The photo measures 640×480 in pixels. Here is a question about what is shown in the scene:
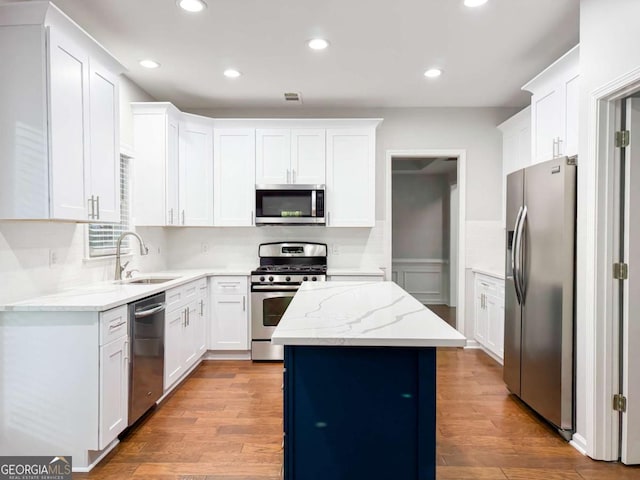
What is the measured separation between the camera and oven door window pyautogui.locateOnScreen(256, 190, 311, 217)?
13.8 feet

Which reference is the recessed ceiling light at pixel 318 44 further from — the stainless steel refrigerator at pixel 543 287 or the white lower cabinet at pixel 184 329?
the white lower cabinet at pixel 184 329

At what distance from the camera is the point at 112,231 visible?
11.4ft

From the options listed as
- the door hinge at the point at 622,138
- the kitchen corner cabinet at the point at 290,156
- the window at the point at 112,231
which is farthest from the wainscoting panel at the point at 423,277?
the door hinge at the point at 622,138

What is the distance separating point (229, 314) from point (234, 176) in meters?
1.51

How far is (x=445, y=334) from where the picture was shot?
143cm

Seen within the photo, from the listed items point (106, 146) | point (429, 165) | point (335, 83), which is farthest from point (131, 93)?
point (429, 165)

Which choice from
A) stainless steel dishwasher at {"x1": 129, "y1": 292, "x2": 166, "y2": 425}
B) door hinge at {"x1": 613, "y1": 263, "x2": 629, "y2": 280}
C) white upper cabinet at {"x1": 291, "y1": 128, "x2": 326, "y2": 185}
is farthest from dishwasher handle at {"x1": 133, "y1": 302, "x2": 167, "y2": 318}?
door hinge at {"x1": 613, "y1": 263, "x2": 629, "y2": 280}

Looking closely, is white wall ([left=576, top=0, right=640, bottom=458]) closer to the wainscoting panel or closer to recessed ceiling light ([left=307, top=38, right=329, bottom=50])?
recessed ceiling light ([left=307, top=38, right=329, bottom=50])

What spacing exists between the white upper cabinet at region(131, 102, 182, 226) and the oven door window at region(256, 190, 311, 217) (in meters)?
0.96

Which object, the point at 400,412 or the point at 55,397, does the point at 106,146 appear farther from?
the point at 400,412

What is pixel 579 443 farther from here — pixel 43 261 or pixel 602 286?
pixel 43 261

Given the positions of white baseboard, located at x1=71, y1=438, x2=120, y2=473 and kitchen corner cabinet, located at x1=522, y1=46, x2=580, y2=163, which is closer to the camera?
white baseboard, located at x1=71, y1=438, x2=120, y2=473

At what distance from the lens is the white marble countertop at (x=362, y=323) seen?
1408mm

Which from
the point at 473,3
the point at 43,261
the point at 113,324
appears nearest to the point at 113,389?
the point at 113,324
